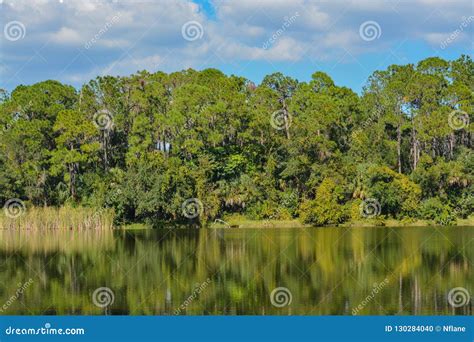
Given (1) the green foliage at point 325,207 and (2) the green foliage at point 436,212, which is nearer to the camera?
(1) the green foliage at point 325,207

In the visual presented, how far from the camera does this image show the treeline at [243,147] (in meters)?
40.5

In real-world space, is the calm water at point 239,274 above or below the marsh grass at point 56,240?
below

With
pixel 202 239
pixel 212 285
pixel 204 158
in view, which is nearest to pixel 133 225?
pixel 204 158

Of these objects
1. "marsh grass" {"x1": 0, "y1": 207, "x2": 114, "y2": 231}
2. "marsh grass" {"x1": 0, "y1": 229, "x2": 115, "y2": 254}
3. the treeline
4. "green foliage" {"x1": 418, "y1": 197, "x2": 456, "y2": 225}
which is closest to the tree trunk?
the treeline

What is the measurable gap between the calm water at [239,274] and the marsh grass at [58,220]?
462cm

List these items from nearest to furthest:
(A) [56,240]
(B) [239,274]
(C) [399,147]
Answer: (B) [239,274] → (A) [56,240] → (C) [399,147]

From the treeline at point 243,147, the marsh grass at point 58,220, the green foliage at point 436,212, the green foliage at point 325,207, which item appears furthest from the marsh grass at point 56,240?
the green foliage at point 436,212

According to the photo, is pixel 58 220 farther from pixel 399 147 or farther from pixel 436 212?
pixel 399 147

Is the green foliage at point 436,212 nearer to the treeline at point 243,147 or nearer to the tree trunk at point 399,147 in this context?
the treeline at point 243,147

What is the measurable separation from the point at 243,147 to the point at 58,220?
46.5 ft

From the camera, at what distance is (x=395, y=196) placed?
40094 millimetres

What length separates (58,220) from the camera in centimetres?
3672

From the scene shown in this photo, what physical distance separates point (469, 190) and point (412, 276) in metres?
25.4

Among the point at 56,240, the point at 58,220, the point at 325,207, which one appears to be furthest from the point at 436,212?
the point at 56,240
